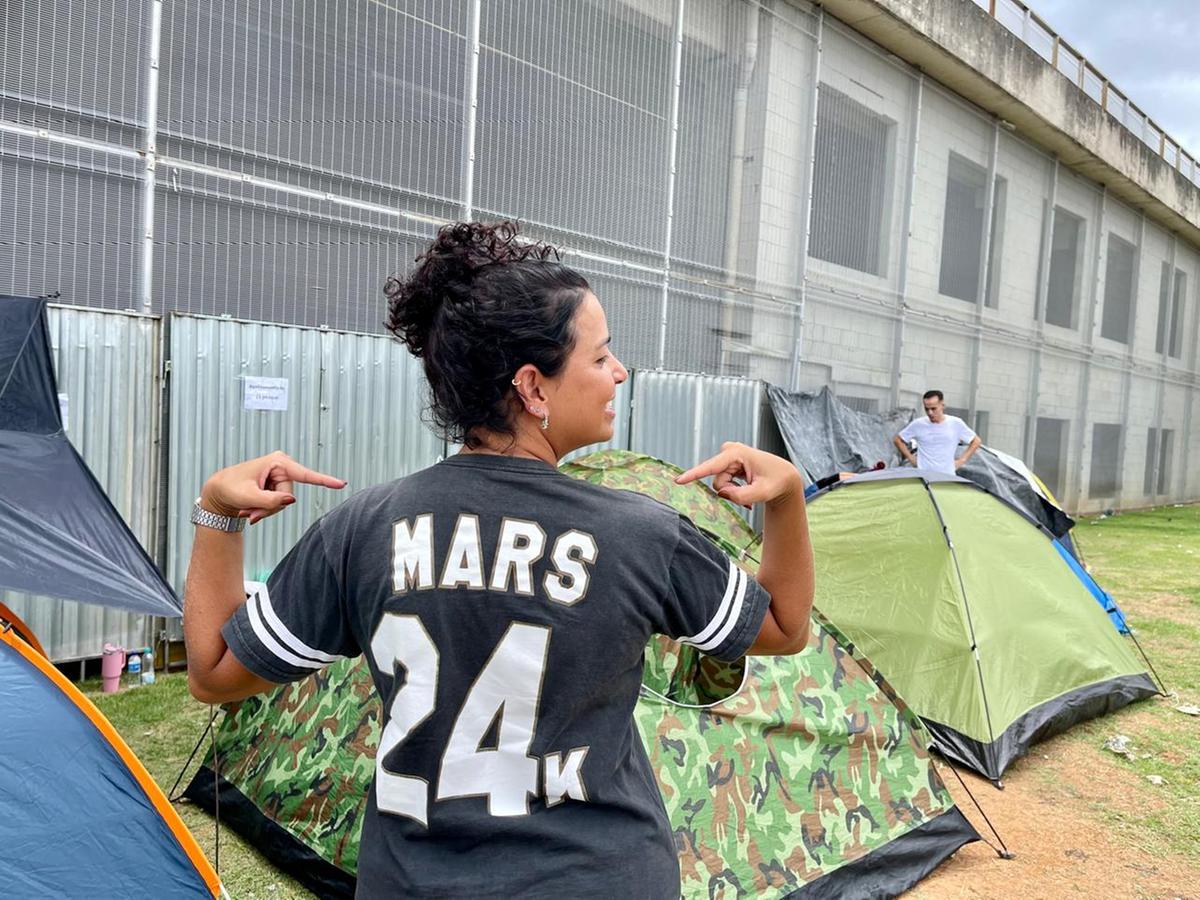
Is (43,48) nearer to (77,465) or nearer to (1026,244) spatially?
(77,465)

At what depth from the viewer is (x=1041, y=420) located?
53.1ft

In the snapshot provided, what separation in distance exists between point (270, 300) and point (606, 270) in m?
3.20

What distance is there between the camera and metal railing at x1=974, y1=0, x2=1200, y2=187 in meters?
13.5

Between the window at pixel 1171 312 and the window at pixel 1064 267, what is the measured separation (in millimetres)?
5180

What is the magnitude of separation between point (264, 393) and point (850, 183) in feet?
26.5

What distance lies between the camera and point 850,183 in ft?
36.8

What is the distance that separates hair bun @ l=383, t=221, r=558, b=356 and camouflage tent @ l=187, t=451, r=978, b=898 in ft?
6.10

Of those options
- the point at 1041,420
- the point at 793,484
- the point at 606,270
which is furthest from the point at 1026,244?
the point at 793,484

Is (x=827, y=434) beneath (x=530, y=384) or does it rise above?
beneath

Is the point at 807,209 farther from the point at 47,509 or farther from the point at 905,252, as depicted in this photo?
the point at 47,509

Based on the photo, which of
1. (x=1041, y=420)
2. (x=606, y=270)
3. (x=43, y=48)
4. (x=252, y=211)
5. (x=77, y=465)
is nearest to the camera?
(x=77, y=465)

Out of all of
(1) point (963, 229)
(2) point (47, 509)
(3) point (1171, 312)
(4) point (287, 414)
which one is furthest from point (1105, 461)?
(2) point (47, 509)

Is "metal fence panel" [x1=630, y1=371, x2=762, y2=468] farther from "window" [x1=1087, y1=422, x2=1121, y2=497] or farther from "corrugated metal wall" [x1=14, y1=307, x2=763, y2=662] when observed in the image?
"window" [x1=1087, y1=422, x2=1121, y2=497]

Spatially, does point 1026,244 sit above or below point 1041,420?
above
